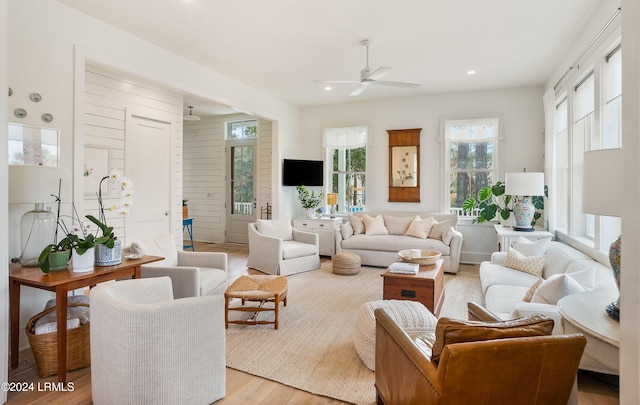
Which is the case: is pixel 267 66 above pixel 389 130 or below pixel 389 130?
above

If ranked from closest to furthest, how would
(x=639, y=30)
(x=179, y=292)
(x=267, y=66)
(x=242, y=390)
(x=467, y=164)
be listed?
(x=639, y=30) → (x=242, y=390) → (x=179, y=292) → (x=267, y=66) → (x=467, y=164)

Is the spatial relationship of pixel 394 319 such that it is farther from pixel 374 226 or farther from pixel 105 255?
pixel 374 226

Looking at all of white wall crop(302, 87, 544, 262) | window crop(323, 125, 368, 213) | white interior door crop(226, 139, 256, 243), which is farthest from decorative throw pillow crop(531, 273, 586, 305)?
white interior door crop(226, 139, 256, 243)

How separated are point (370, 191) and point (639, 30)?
555 cm

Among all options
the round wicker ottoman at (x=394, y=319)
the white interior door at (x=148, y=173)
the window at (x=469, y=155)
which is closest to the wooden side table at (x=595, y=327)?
the round wicker ottoman at (x=394, y=319)

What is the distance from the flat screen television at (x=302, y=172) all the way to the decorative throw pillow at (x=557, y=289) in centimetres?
484

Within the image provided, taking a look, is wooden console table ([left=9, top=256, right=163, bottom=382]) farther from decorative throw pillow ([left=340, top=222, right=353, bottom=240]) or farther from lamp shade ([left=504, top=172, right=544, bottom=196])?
lamp shade ([left=504, top=172, right=544, bottom=196])

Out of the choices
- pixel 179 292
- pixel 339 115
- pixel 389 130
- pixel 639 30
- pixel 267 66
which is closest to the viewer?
pixel 639 30

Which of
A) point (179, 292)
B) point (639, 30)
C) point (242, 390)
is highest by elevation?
point (639, 30)

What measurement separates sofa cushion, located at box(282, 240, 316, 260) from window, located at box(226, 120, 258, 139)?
2.96 meters

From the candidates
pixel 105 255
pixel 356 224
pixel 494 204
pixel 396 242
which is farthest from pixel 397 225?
pixel 105 255

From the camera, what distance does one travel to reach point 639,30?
125 cm

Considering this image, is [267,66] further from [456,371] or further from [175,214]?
[456,371]

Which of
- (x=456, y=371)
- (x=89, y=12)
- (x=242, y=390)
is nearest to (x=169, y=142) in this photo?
(x=89, y=12)
